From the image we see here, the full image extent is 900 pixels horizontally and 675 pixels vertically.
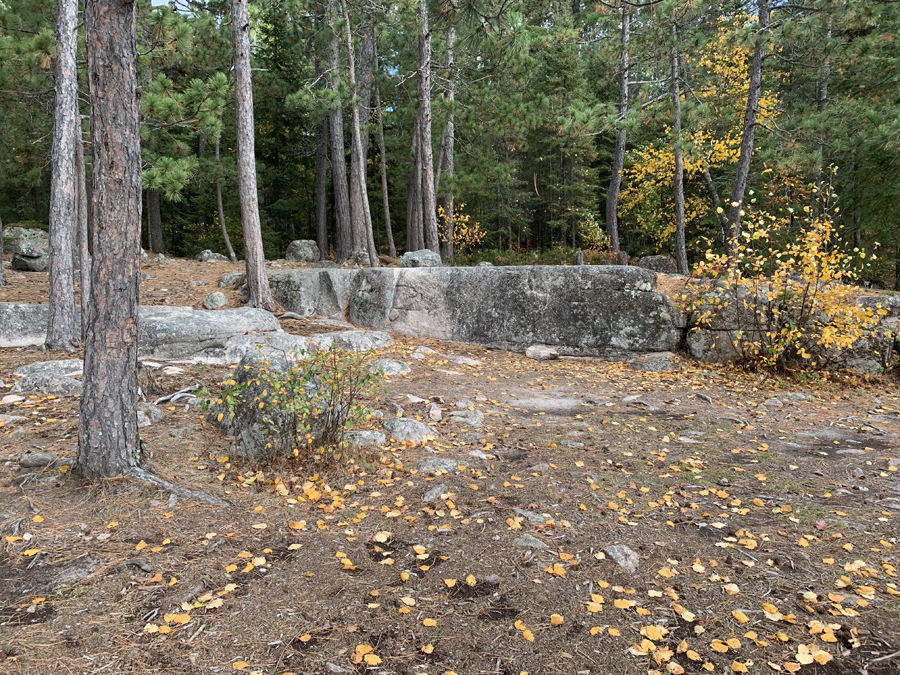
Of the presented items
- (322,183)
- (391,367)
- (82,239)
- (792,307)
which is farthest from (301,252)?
(792,307)

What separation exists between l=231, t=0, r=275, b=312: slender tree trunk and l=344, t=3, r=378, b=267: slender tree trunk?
3374 mm

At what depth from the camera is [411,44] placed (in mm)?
15320

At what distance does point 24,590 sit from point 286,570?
117cm

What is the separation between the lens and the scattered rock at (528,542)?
294 centimetres

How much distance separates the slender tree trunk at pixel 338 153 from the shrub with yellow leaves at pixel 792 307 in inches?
350

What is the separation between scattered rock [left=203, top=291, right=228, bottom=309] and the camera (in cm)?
924

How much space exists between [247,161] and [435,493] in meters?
7.44

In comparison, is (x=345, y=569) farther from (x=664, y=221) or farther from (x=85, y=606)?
(x=664, y=221)

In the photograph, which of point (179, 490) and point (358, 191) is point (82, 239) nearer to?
point (179, 490)

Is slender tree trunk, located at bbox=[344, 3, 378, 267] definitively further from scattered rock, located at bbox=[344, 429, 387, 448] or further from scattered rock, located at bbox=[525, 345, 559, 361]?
scattered rock, located at bbox=[344, 429, 387, 448]

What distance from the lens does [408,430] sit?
464 centimetres

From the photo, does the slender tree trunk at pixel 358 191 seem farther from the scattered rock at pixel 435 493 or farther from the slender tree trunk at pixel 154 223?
the scattered rock at pixel 435 493

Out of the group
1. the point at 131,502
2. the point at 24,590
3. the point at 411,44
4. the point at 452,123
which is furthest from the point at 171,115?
the point at 411,44

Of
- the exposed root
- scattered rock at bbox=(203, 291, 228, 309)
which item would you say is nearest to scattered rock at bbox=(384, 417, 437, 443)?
the exposed root
